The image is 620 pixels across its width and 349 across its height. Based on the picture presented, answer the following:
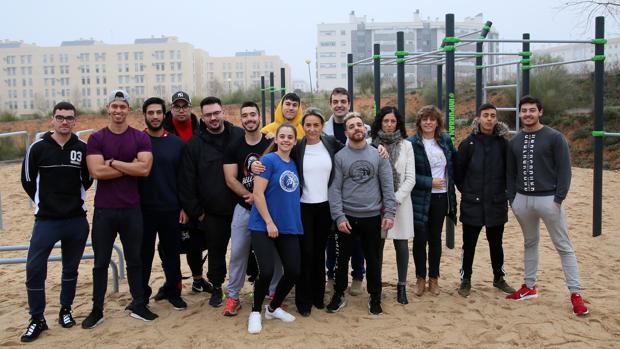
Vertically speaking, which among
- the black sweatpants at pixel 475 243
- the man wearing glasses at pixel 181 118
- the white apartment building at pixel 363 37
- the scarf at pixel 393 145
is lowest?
the black sweatpants at pixel 475 243

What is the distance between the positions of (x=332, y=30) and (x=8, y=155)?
6144cm

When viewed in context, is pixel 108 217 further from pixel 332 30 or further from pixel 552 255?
pixel 332 30

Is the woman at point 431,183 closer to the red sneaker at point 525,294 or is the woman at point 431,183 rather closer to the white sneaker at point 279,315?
the red sneaker at point 525,294

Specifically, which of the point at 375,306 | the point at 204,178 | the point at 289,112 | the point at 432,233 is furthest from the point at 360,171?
the point at 204,178

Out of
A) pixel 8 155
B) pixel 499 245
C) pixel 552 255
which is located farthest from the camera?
pixel 8 155

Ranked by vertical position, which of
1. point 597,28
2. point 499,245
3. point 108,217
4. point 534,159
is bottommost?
point 499,245

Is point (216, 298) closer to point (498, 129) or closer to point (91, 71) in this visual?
point (498, 129)

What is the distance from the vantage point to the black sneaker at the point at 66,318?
4.04 m

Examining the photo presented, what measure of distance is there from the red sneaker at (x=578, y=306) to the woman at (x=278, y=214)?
2.13 m

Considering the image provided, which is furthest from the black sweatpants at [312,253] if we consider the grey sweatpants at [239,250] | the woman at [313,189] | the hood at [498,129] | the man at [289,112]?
the hood at [498,129]

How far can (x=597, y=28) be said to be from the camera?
6352 millimetres

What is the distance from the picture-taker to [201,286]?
4.86 metres

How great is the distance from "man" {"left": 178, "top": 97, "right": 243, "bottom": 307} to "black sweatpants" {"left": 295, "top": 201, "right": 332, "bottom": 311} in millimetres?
610

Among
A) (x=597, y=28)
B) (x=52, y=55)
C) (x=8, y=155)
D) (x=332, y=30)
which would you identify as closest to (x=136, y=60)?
(x=52, y=55)
